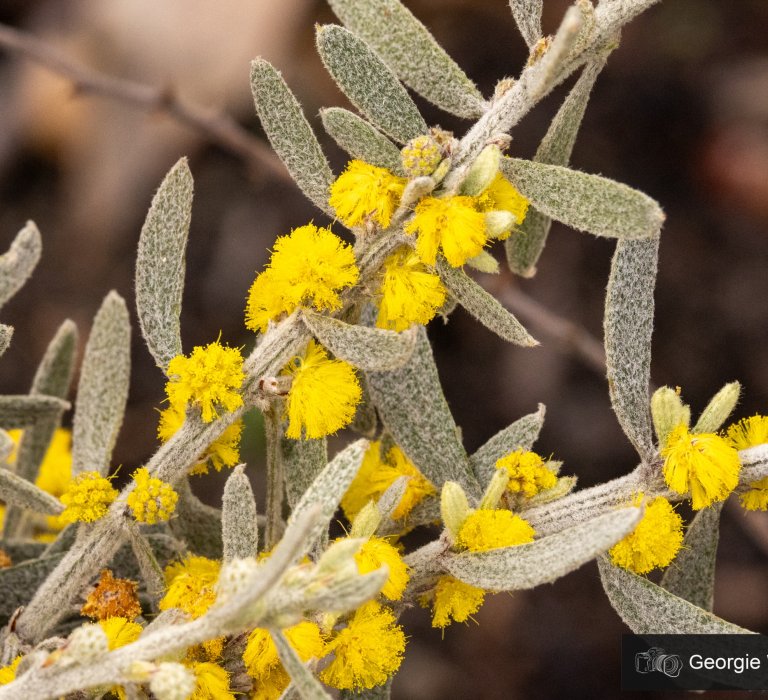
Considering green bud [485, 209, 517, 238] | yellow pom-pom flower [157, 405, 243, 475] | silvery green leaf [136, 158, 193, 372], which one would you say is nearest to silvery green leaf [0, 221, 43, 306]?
silvery green leaf [136, 158, 193, 372]

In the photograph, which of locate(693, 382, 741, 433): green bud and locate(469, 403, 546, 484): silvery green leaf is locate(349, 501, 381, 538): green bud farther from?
locate(693, 382, 741, 433): green bud

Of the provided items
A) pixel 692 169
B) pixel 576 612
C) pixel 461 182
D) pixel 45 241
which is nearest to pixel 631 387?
pixel 461 182

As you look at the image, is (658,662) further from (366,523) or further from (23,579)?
(23,579)

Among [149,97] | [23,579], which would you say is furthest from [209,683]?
[149,97]

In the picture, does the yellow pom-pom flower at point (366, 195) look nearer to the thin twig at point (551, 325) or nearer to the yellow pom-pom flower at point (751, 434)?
the yellow pom-pom flower at point (751, 434)

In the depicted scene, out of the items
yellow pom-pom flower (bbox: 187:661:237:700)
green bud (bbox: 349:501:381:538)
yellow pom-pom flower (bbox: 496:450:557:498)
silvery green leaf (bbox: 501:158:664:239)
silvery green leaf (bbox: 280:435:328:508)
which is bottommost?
yellow pom-pom flower (bbox: 187:661:237:700)
